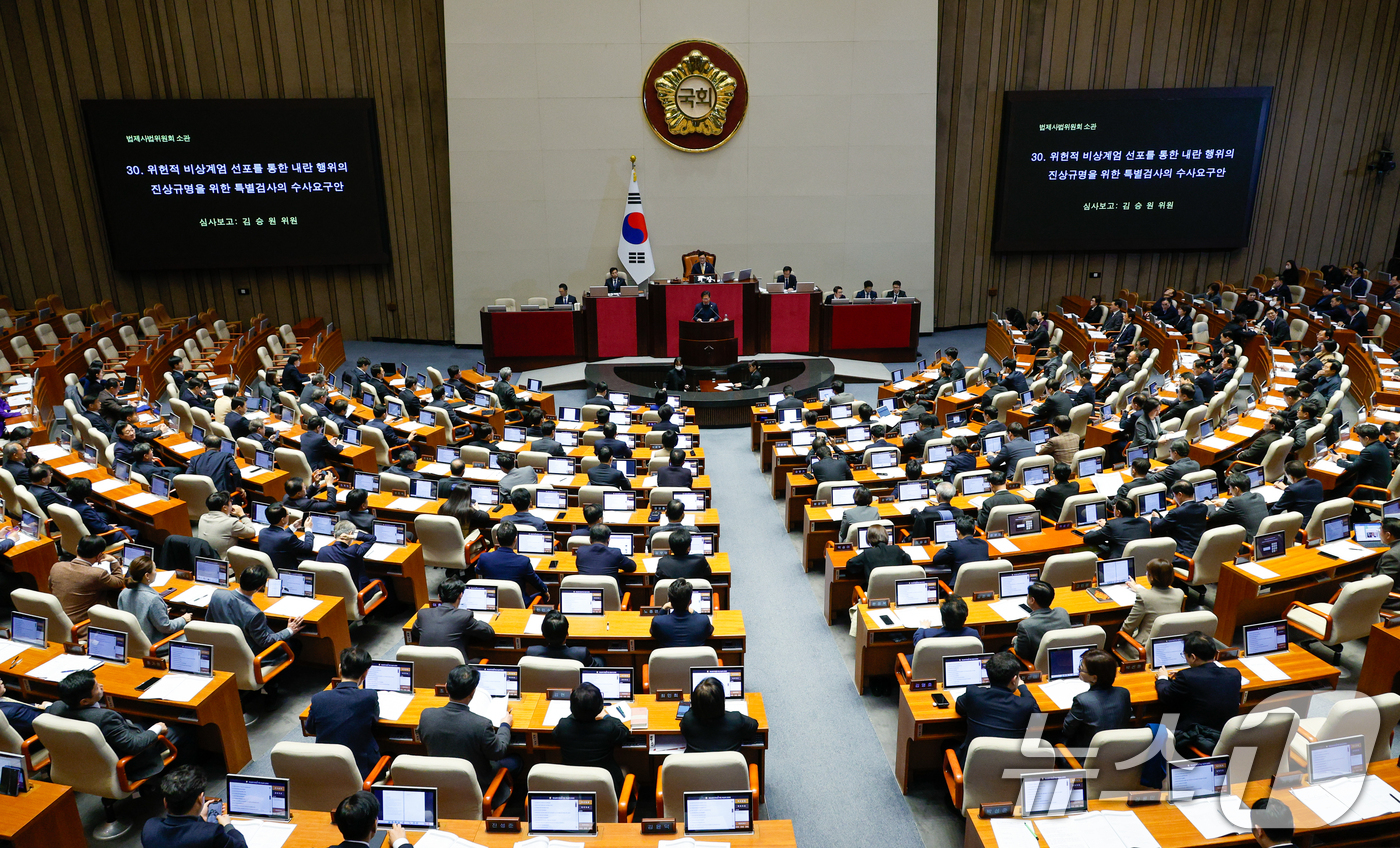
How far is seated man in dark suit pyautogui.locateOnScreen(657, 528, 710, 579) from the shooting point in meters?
6.84

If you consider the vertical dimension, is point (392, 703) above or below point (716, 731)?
below

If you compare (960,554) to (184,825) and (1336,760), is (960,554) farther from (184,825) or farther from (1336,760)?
(184,825)

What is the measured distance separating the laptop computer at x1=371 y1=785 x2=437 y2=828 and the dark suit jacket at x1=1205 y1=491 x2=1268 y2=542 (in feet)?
21.8

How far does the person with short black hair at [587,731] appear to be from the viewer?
4.80 metres

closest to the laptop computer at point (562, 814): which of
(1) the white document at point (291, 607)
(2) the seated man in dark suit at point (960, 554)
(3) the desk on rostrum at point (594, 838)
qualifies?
(3) the desk on rostrum at point (594, 838)

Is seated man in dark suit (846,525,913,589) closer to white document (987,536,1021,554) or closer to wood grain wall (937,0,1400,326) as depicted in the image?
white document (987,536,1021,554)

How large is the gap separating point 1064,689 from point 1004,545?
2.26 m

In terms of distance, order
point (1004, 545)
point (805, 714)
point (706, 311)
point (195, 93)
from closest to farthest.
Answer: point (805, 714), point (1004, 545), point (706, 311), point (195, 93)

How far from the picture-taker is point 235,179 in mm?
17031

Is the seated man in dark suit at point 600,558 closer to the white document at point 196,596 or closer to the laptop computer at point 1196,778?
the white document at point 196,596

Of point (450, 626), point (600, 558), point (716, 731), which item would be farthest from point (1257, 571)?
point (450, 626)

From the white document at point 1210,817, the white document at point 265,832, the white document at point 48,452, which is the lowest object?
the white document at point 265,832

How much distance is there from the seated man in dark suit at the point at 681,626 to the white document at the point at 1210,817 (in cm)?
292

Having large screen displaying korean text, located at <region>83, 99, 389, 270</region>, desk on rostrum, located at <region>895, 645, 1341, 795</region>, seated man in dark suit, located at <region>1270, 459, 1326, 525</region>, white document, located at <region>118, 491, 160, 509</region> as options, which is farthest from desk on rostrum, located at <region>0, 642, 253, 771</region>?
large screen displaying korean text, located at <region>83, 99, 389, 270</region>
